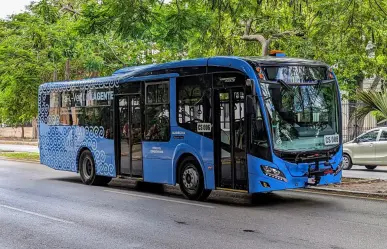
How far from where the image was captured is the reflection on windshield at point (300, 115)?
41.5 ft

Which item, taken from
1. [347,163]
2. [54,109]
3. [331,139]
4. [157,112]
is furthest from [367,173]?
[54,109]

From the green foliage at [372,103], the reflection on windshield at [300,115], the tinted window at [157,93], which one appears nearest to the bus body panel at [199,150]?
the tinted window at [157,93]

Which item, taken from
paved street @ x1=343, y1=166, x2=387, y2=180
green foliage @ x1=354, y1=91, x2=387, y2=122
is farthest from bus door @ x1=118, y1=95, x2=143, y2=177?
paved street @ x1=343, y1=166, x2=387, y2=180

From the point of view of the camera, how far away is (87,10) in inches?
664

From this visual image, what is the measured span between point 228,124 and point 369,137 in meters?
11.5

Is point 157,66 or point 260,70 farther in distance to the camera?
point 157,66

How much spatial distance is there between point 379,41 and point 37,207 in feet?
32.8

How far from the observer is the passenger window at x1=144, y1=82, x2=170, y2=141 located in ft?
50.0

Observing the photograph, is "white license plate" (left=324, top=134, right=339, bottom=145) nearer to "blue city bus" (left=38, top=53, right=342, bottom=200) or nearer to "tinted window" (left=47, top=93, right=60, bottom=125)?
"blue city bus" (left=38, top=53, right=342, bottom=200)

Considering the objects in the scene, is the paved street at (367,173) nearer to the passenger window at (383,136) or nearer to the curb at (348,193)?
the passenger window at (383,136)

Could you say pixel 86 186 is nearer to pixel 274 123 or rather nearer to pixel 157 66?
pixel 157 66

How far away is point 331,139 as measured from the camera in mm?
13312

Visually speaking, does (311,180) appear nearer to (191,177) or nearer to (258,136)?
(258,136)

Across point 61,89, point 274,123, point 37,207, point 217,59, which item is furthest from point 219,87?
point 61,89
